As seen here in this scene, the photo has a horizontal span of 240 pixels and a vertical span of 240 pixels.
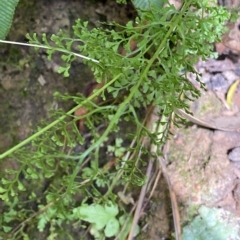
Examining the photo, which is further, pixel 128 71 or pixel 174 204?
pixel 174 204

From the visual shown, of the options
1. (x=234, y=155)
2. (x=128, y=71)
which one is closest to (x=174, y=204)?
(x=234, y=155)

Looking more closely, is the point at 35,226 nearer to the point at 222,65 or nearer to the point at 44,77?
the point at 44,77

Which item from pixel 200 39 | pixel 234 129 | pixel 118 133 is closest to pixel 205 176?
pixel 234 129

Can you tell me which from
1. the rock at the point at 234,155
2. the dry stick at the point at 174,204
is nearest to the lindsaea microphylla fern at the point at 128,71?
the dry stick at the point at 174,204

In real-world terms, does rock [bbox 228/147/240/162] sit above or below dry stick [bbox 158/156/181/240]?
above

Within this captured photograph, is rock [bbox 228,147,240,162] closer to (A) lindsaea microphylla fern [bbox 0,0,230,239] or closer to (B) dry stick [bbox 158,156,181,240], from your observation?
(B) dry stick [bbox 158,156,181,240]

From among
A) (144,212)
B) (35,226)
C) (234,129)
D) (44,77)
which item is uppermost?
(234,129)

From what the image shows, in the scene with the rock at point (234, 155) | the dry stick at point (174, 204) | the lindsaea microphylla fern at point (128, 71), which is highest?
the lindsaea microphylla fern at point (128, 71)

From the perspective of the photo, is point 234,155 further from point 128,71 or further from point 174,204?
point 128,71

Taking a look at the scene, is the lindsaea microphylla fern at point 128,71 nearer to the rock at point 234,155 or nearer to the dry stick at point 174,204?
the dry stick at point 174,204

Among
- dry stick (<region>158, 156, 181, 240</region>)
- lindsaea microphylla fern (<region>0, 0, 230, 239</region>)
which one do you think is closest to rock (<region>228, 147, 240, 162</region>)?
dry stick (<region>158, 156, 181, 240</region>)

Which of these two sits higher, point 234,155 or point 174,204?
point 234,155
